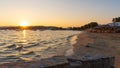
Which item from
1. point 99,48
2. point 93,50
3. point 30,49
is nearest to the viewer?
point 93,50

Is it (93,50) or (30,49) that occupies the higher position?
(93,50)

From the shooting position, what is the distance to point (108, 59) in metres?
11.9

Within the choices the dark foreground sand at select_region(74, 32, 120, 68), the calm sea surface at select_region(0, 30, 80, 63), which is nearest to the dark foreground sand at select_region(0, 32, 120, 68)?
the dark foreground sand at select_region(74, 32, 120, 68)

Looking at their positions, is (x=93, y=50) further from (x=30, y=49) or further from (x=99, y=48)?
(x=30, y=49)

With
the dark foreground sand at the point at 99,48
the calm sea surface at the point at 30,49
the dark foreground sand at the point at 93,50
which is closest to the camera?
the dark foreground sand at the point at 93,50

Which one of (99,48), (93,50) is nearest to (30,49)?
(99,48)

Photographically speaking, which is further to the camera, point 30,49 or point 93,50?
point 30,49

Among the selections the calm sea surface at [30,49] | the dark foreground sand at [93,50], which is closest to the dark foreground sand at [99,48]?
the dark foreground sand at [93,50]

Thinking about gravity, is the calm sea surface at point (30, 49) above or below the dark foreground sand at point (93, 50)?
below

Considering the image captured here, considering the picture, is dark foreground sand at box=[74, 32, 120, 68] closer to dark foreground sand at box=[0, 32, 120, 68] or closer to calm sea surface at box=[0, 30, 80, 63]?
dark foreground sand at box=[0, 32, 120, 68]

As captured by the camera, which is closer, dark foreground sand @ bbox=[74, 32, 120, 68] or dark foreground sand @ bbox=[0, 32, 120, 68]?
dark foreground sand @ bbox=[0, 32, 120, 68]

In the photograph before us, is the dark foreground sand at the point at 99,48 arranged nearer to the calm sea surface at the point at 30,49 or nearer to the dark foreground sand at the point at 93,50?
the dark foreground sand at the point at 93,50

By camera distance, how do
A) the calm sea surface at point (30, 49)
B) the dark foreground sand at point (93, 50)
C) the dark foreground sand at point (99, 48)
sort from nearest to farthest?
the dark foreground sand at point (93, 50), the dark foreground sand at point (99, 48), the calm sea surface at point (30, 49)

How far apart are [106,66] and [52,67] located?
13.1 feet
